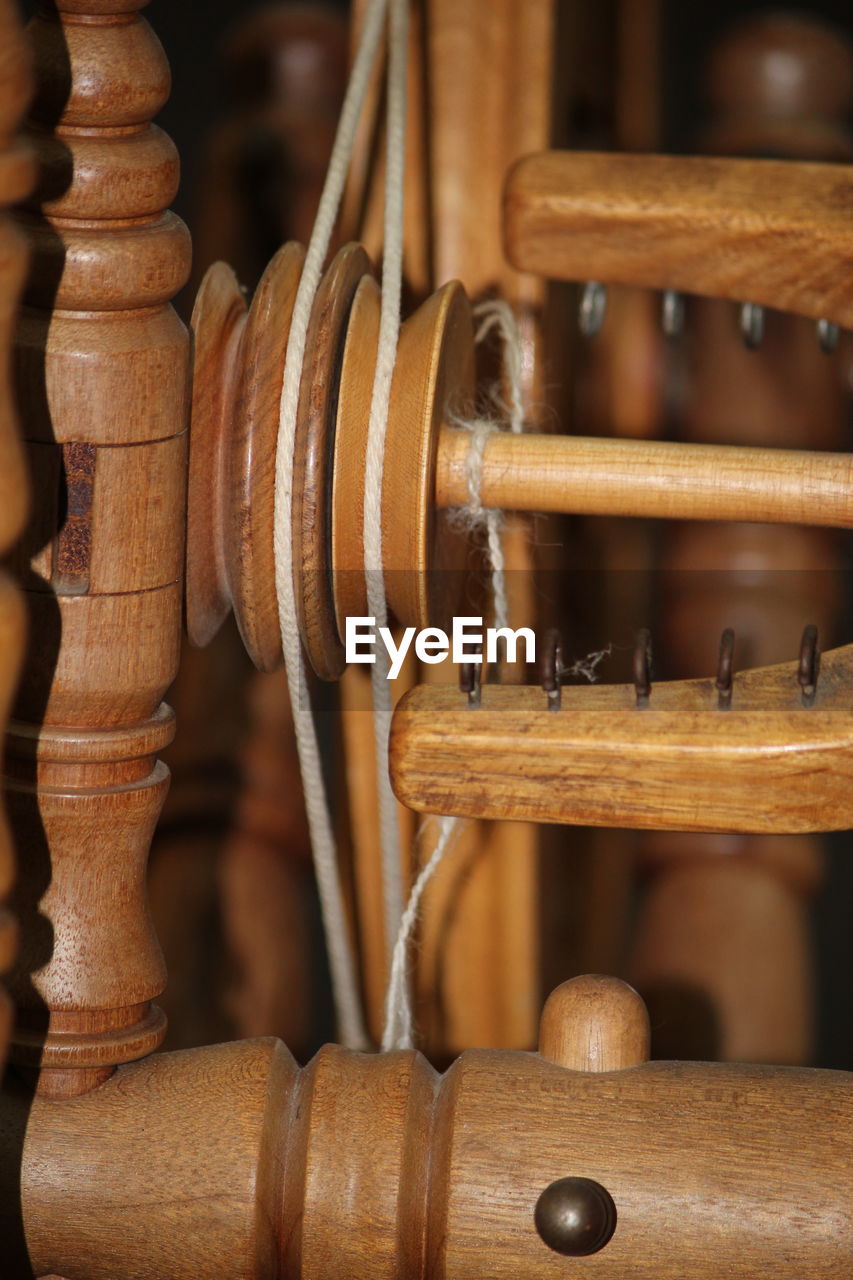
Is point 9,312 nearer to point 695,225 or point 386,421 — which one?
point 386,421

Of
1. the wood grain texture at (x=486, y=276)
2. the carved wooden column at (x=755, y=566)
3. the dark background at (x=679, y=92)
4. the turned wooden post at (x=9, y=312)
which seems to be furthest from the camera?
the dark background at (x=679, y=92)

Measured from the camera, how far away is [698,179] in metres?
0.60

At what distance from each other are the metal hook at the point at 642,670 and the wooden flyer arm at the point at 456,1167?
3.7 inches

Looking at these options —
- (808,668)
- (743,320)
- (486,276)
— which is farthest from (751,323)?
(808,668)

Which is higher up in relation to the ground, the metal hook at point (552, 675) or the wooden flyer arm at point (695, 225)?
the wooden flyer arm at point (695, 225)

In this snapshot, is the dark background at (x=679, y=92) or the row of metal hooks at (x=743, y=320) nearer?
the row of metal hooks at (x=743, y=320)

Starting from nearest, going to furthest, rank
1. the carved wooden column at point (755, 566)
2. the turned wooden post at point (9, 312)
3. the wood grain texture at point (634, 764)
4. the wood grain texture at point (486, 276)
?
the turned wooden post at point (9, 312) → the wood grain texture at point (634, 764) → the wood grain texture at point (486, 276) → the carved wooden column at point (755, 566)

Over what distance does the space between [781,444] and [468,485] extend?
0.48 meters

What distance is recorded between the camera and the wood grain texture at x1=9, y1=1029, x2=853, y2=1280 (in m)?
0.45

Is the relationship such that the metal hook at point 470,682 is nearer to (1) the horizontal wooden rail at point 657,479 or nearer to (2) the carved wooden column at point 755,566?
(1) the horizontal wooden rail at point 657,479

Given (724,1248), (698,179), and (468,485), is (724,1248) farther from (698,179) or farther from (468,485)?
(698,179)

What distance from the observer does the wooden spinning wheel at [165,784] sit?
447mm

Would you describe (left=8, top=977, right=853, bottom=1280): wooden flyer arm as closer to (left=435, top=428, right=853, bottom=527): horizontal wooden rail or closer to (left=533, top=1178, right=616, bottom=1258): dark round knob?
(left=533, top=1178, right=616, bottom=1258): dark round knob

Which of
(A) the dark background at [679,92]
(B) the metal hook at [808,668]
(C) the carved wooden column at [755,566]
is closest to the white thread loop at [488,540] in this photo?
(B) the metal hook at [808,668]
